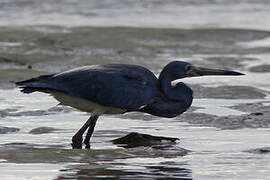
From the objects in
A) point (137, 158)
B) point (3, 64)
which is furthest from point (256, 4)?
point (137, 158)

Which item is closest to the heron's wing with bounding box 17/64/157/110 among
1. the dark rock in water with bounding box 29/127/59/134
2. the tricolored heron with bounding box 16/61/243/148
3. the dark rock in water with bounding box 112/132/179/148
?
the tricolored heron with bounding box 16/61/243/148

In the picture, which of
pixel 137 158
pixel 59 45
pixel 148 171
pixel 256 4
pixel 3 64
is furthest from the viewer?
pixel 256 4

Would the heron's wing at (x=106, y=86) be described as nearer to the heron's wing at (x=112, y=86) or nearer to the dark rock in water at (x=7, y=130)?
the heron's wing at (x=112, y=86)

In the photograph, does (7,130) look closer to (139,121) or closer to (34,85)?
(34,85)

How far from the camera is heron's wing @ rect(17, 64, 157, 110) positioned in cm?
810

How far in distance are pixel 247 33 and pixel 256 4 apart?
5105 mm

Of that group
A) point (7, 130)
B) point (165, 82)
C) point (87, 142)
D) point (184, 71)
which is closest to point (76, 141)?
point (87, 142)

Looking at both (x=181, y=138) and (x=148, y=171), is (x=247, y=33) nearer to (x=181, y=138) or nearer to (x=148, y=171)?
(x=181, y=138)

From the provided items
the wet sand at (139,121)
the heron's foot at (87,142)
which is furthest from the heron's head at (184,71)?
the heron's foot at (87,142)

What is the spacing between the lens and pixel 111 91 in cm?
815

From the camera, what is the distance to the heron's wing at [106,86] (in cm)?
810

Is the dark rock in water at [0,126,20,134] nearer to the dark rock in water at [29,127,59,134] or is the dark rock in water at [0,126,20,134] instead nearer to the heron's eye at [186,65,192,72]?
the dark rock in water at [29,127,59,134]

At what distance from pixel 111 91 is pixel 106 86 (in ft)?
0.22

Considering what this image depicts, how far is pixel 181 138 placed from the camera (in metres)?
8.33
